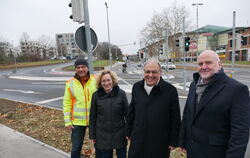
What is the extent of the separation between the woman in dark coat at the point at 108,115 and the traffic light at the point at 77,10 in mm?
1816

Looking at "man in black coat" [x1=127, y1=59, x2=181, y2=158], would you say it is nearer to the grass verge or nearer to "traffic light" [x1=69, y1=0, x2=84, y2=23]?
the grass verge

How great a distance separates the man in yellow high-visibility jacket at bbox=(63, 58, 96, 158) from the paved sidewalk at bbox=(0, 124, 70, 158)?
2.50ft

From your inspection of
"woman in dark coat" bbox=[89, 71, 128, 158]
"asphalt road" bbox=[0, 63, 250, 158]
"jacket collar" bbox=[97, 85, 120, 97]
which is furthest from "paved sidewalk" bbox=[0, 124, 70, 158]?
"asphalt road" bbox=[0, 63, 250, 158]

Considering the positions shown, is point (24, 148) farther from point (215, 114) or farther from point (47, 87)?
point (47, 87)

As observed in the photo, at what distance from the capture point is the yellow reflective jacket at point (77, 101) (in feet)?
8.80

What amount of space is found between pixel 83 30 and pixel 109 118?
86.1 inches

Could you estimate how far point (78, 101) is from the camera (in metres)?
2.71

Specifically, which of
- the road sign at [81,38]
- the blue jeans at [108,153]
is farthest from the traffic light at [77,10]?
the blue jeans at [108,153]

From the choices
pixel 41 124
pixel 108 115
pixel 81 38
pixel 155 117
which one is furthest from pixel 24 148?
pixel 155 117

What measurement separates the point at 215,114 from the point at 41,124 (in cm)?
493

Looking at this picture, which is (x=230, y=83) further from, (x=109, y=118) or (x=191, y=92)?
(x=109, y=118)

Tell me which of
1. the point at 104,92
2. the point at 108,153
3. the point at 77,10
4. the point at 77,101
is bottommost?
the point at 108,153

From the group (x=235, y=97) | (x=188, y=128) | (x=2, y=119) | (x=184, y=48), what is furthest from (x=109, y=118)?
(x=184, y=48)

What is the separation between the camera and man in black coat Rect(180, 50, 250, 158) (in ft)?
5.16
